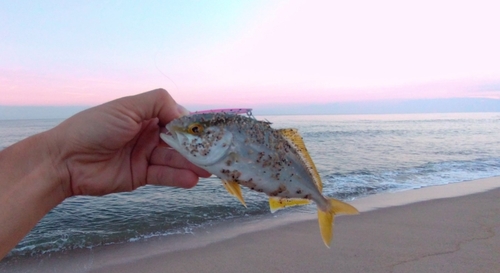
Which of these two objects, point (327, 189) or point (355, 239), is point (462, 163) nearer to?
point (327, 189)

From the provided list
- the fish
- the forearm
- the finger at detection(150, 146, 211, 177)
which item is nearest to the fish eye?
the fish

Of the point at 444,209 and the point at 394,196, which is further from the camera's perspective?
the point at 394,196

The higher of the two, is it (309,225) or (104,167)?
(104,167)

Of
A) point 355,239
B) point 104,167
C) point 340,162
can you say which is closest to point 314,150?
point 340,162

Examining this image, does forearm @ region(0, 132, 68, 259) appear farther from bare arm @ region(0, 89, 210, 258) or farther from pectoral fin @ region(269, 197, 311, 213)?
pectoral fin @ region(269, 197, 311, 213)

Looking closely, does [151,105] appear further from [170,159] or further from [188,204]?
[188,204]

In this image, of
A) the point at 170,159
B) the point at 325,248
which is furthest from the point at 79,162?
the point at 325,248
